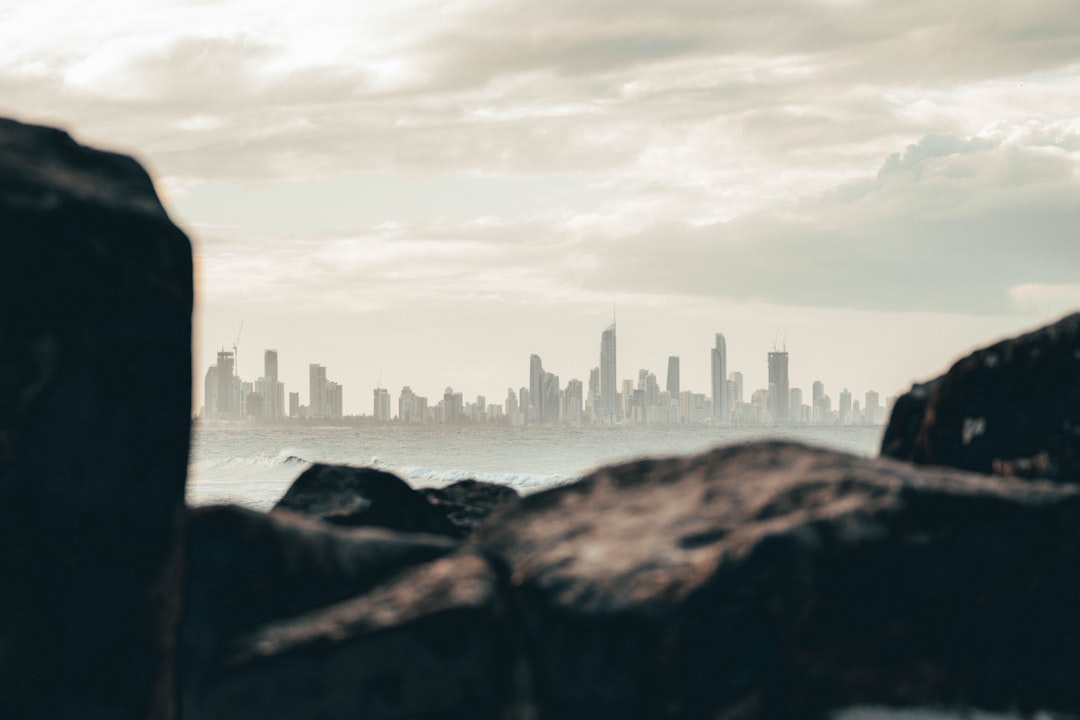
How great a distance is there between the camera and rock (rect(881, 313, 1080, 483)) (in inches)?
207

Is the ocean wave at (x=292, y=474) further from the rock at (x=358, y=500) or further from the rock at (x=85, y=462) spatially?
the rock at (x=85, y=462)

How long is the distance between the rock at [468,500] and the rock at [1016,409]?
3.89 m

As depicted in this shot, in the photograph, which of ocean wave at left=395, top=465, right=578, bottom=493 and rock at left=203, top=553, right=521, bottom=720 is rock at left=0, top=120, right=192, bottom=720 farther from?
ocean wave at left=395, top=465, right=578, bottom=493

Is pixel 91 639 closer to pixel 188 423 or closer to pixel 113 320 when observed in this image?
pixel 188 423

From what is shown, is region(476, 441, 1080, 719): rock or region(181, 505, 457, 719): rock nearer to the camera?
region(476, 441, 1080, 719): rock

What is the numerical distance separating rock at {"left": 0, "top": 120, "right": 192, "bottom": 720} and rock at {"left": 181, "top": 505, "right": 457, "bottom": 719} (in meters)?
0.24

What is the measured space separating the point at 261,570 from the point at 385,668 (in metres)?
0.69

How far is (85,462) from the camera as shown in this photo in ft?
11.7

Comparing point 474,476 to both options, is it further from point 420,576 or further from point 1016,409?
point 420,576

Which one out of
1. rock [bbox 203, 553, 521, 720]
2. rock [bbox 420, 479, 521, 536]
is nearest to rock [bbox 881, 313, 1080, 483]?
rock [bbox 203, 553, 521, 720]

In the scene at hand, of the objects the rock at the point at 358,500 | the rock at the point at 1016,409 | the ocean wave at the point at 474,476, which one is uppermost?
the rock at the point at 1016,409

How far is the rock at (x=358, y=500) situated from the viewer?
24.7ft

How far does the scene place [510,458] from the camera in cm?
5959

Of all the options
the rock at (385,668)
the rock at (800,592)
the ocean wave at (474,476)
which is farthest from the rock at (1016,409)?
the ocean wave at (474,476)
